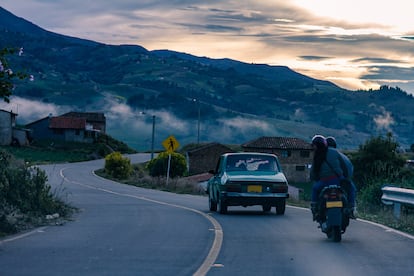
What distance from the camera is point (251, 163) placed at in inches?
891

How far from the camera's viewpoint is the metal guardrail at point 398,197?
1845cm

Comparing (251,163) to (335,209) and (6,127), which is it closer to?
(335,209)

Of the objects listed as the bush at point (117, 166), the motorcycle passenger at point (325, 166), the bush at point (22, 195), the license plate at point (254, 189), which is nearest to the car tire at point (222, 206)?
the license plate at point (254, 189)

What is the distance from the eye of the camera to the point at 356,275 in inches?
430

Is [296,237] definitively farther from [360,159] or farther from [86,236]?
[360,159]

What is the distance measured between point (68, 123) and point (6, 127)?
16.1 m

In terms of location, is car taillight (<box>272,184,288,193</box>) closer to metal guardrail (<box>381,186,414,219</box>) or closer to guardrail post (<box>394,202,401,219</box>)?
metal guardrail (<box>381,186,414,219</box>)

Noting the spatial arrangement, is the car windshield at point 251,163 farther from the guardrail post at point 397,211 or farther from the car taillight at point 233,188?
the guardrail post at point 397,211

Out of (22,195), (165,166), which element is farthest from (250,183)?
(165,166)

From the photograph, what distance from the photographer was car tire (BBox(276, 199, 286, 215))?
21719 mm

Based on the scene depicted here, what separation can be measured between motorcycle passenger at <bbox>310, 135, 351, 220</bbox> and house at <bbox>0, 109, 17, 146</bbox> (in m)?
104

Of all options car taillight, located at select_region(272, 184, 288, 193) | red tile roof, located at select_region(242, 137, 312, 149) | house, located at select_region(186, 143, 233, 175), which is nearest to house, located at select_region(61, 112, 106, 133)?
house, located at select_region(186, 143, 233, 175)

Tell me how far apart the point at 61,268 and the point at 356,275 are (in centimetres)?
374

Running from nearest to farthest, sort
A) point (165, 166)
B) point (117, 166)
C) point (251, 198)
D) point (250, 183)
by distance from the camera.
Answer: point (251, 198)
point (250, 183)
point (117, 166)
point (165, 166)
